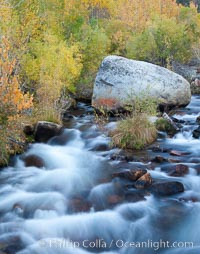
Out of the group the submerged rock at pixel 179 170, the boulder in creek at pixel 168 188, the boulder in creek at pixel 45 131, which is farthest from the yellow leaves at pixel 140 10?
the boulder in creek at pixel 168 188

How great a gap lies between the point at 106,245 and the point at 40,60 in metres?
10.0

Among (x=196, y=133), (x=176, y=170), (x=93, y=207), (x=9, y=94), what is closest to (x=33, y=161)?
(x=9, y=94)

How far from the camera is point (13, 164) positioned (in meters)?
9.88

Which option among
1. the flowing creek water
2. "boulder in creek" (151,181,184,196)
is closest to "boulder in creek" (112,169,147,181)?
the flowing creek water

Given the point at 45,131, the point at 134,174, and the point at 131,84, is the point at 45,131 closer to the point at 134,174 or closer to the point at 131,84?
the point at 134,174

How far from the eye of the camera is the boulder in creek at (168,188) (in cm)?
794

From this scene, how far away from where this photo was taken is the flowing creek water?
20.8 ft

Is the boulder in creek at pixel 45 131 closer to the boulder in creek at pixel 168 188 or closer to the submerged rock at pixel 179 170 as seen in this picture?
the submerged rock at pixel 179 170

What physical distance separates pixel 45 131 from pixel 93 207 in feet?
17.0

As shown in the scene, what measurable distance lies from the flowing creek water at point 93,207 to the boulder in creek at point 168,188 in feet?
0.61

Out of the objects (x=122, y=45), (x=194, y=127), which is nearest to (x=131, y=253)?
(x=194, y=127)

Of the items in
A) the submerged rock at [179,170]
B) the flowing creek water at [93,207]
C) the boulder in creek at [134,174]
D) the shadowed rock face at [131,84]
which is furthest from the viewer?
the shadowed rock face at [131,84]

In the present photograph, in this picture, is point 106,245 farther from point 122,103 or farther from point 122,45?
point 122,45

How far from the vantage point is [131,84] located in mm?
14992
